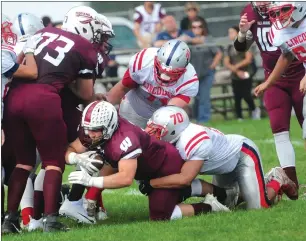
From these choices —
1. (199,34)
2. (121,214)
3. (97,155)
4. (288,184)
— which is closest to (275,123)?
(288,184)

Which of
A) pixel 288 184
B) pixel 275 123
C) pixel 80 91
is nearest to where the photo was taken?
pixel 80 91

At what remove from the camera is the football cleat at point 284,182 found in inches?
324

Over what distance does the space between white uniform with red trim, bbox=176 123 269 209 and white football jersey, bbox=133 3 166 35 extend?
31.0 ft

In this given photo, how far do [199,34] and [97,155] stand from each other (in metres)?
9.44

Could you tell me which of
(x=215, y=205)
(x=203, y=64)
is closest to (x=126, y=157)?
(x=215, y=205)

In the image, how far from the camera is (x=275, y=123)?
8820 mm

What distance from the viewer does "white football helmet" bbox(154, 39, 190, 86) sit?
798cm

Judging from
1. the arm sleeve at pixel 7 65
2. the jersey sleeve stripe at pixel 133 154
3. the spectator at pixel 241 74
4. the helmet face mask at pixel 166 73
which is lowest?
the spectator at pixel 241 74

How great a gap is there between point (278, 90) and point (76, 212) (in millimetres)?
2438

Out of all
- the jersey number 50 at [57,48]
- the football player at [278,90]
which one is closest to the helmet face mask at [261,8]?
the football player at [278,90]

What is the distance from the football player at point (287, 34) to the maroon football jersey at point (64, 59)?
68.9 inches

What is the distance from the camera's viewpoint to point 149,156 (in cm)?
734

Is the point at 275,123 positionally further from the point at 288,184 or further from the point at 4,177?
the point at 4,177

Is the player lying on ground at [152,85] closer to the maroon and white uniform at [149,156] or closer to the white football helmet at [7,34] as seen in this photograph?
the maroon and white uniform at [149,156]
